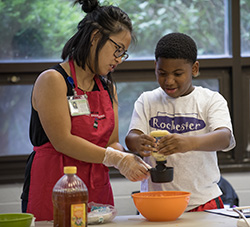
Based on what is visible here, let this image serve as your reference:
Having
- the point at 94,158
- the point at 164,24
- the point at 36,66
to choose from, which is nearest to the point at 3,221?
the point at 94,158

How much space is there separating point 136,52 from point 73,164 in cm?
160

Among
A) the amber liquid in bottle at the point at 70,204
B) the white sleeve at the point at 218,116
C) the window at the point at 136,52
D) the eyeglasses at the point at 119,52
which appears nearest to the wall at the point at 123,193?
the window at the point at 136,52

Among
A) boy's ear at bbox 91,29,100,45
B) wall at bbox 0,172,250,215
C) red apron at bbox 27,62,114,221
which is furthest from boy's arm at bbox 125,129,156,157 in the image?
wall at bbox 0,172,250,215

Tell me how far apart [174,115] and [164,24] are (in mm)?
1446

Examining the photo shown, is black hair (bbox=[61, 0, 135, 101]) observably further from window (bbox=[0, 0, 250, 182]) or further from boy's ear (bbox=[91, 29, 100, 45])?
window (bbox=[0, 0, 250, 182])

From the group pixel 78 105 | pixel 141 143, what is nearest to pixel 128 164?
pixel 141 143

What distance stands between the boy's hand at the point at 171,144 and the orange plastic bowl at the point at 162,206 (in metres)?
0.19

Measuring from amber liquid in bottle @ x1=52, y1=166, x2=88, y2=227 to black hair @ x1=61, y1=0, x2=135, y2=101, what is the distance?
29.4 inches

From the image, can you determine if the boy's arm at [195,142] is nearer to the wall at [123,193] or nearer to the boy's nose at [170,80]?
the boy's nose at [170,80]

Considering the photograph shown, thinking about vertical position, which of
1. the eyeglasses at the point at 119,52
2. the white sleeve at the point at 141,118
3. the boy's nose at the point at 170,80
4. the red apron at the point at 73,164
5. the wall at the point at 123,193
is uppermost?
the eyeglasses at the point at 119,52

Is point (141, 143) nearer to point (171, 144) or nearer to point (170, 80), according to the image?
point (171, 144)

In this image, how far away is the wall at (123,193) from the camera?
3.08m

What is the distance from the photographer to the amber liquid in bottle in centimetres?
137

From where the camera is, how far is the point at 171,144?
182 centimetres
